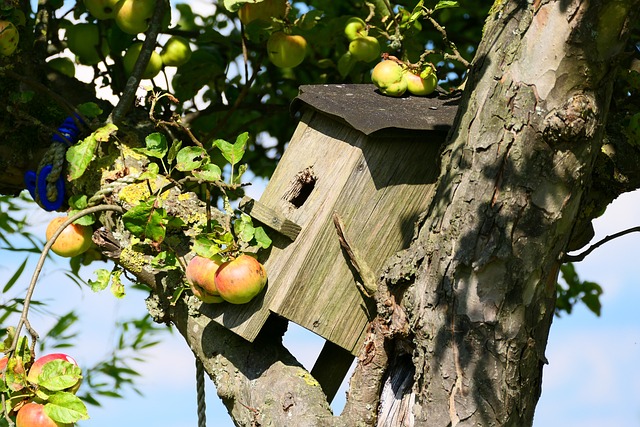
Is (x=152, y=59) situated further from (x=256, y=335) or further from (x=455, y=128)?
(x=455, y=128)

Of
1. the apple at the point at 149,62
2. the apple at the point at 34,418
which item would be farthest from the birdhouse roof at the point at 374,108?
the apple at the point at 34,418

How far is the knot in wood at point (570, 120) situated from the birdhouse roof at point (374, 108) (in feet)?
1.60

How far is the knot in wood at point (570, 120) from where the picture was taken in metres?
1.66

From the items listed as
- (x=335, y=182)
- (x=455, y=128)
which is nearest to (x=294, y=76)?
(x=335, y=182)

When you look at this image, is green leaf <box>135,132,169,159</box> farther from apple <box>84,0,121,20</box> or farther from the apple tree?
apple <box>84,0,121,20</box>

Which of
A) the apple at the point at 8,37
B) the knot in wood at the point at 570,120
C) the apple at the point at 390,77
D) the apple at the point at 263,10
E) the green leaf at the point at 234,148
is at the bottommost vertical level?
the green leaf at the point at 234,148

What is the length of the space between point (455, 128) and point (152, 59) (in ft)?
4.25

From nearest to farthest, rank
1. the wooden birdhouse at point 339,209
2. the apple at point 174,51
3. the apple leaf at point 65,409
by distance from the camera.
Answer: the apple leaf at point 65,409 < the wooden birdhouse at point 339,209 < the apple at point 174,51

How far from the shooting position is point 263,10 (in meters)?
2.67

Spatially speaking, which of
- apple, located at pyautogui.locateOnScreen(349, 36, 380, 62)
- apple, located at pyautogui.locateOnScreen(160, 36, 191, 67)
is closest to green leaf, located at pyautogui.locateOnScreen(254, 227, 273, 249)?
apple, located at pyautogui.locateOnScreen(349, 36, 380, 62)

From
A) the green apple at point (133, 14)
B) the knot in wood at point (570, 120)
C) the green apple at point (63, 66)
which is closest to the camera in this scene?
the knot in wood at point (570, 120)

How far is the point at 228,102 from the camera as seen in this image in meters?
3.27

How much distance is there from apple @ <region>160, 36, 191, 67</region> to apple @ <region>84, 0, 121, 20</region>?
0.69ft

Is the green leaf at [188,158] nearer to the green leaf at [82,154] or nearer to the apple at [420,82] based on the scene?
the green leaf at [82,154]
